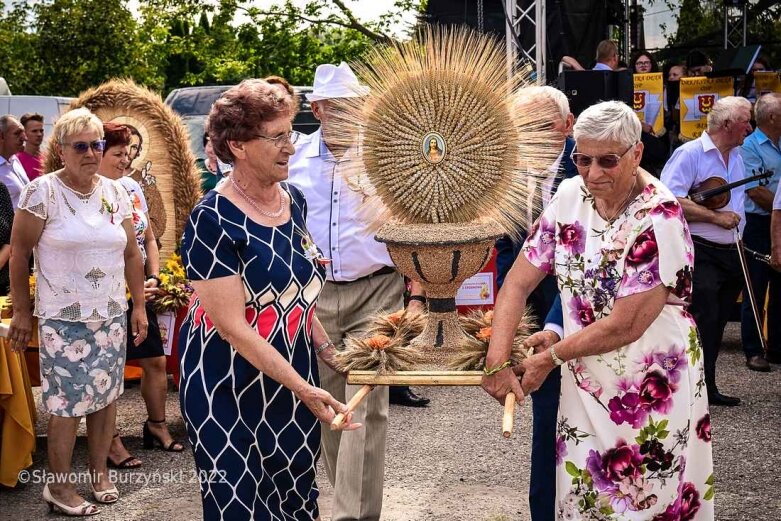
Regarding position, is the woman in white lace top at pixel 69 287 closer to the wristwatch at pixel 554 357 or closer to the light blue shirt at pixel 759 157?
the wristwatch at pixel 554 357

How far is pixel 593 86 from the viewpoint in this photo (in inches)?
347

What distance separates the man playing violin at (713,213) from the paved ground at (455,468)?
0.62m

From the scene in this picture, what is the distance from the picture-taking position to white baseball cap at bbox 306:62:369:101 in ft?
14.1

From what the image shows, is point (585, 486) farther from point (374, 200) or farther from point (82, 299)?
point (82, 299)

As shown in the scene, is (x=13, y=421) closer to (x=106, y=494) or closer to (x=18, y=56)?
(x=106, y=494)

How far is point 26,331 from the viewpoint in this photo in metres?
5.41

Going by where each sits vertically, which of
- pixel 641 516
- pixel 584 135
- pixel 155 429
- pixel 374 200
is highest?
pixel 584 135

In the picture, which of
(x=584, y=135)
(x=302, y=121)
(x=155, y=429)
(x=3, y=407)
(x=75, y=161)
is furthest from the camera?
(x=302, y=121)

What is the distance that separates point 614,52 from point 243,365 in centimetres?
824

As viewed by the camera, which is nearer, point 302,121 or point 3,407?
point 3,407

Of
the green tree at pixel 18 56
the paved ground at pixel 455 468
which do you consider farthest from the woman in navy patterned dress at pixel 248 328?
the green tree at pixel 18 56

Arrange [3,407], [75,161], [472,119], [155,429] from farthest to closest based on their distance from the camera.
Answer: [155,429] < [3,407] < [75,161] < [472,119]

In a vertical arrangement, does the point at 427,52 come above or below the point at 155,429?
above

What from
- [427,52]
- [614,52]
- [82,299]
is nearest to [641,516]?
[427,52]
